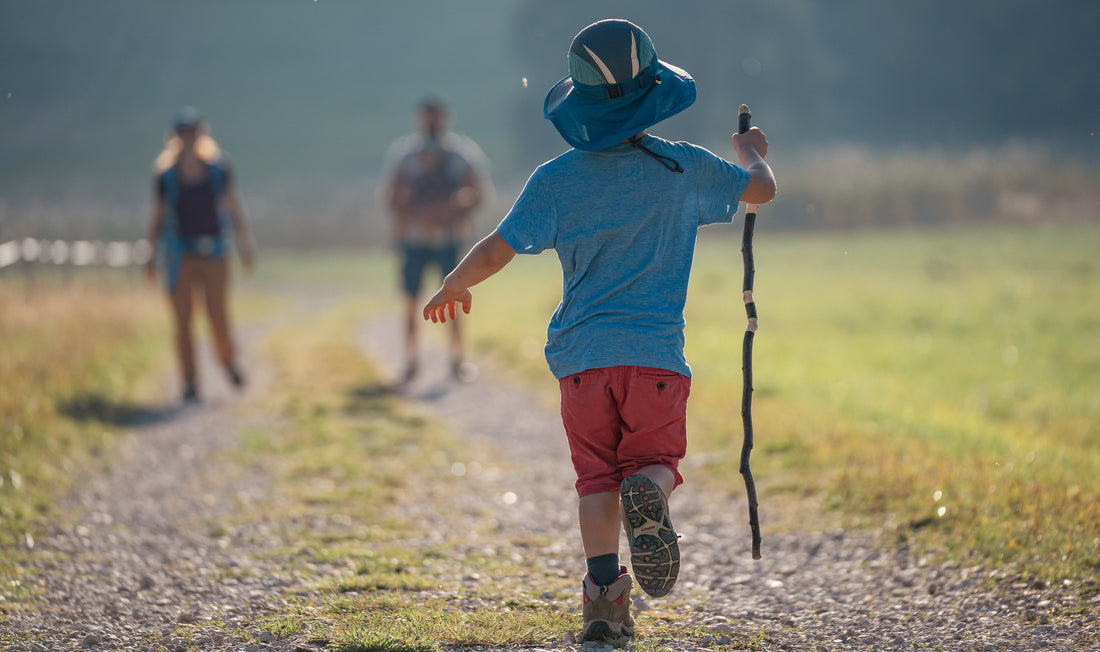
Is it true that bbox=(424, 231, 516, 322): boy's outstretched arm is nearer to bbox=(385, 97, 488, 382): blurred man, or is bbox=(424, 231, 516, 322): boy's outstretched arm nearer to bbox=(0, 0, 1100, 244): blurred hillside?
bbox=(385, 97, 488, 382): blurred man

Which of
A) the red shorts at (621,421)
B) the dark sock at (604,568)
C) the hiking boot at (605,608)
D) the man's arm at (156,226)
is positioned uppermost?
the man's arm at (156,226)

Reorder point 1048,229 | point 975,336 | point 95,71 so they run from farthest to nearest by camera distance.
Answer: point 95,71 → point 1048,229 → point 975,336

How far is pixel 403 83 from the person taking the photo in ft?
269

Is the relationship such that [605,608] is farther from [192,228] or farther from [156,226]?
[156,226]

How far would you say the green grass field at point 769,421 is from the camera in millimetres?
4074

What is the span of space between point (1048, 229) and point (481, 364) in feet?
66.9

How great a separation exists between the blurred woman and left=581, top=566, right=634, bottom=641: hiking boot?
636 cm

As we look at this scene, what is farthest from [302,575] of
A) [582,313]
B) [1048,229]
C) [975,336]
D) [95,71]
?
[95,71]

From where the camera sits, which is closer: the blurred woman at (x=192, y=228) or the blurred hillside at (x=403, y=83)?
the blurred woman at (x=192, y=228)

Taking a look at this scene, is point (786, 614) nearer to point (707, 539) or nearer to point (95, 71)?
point (707, 539)

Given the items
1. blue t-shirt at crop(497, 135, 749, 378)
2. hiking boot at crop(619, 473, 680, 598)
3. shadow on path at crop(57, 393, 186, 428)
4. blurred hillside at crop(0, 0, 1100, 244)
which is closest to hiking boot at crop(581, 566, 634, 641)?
hiking boot at crop(619, 473, 680, 598)

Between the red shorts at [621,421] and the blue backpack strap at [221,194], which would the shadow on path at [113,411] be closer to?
the blue backpack strap at [221,194]

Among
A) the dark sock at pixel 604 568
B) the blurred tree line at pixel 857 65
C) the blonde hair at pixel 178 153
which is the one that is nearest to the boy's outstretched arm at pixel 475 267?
the dark sock at pixel 604 568

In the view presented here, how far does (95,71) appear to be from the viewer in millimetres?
83500
